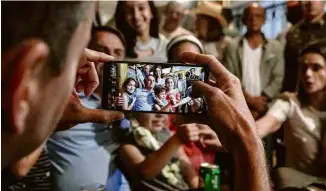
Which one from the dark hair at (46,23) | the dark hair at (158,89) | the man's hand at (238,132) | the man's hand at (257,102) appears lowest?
the man's hand at (257,102)

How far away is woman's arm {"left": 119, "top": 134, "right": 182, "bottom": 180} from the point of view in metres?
1.86

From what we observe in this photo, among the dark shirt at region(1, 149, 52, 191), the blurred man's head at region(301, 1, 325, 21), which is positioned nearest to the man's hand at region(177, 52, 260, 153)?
the dark shirt at region(1, 149, 52, 191)

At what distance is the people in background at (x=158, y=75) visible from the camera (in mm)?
951

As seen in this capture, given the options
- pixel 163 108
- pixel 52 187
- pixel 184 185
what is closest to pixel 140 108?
pixel 163 108

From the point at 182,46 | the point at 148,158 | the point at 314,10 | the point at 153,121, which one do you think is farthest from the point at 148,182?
the point at 314,10

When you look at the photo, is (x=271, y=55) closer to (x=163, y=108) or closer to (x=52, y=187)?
(x=52, y=187)

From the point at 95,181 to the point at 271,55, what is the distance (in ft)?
4.22

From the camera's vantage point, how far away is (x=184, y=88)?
93 centimetres

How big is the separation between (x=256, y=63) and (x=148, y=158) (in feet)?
3.39

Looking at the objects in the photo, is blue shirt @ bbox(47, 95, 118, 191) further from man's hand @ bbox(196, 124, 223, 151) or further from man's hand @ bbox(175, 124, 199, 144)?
man's hand @ bbox(196, 124, 223, 151)

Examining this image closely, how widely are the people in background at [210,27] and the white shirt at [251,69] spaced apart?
130 millimetres

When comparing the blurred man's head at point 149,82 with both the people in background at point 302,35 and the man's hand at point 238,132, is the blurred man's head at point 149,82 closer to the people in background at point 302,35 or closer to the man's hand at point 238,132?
the man's hand at point 238,132

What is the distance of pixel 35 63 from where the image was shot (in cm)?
44

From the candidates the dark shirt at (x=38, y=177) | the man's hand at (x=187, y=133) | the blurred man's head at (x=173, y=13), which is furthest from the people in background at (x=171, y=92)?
the blurred man's head at (x=173, y=13)
